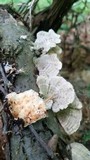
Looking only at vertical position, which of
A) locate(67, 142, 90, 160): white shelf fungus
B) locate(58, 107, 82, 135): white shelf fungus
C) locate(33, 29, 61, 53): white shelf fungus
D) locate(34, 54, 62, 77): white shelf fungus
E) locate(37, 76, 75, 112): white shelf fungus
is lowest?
locate(67, 142, 90, 160): white shelf fungus

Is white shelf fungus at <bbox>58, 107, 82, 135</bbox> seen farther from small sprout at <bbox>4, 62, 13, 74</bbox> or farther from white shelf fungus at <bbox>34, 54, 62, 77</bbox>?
small sprout at <bbox>4, 62, 13, 74</bbox>

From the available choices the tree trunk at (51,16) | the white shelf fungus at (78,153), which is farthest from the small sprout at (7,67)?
the tree trunk at (51,16)

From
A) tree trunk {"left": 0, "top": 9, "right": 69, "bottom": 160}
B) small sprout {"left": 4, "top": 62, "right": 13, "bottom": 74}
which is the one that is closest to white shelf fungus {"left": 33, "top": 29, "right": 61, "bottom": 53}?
tree trunk {"left": 0, "top": 9, "right": 69, "bottom": 160}

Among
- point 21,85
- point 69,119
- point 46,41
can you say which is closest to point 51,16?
point 46,41

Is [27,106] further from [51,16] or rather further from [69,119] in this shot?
[51,16]

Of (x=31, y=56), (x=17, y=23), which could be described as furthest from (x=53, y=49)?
(x=17, y=23)
